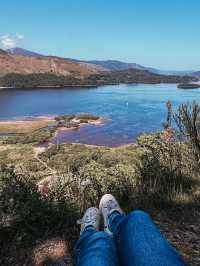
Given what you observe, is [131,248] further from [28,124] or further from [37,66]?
[37,66]

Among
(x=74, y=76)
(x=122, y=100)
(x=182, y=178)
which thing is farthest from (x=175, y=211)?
(x=74, y=76)

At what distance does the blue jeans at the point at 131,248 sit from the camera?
1.65 m

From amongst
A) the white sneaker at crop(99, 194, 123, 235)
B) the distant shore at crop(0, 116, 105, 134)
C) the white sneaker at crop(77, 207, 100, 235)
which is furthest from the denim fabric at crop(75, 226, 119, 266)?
the distant shore at crop(0, 116, 105, 134)

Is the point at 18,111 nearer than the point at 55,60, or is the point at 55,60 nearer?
the point at 18,111

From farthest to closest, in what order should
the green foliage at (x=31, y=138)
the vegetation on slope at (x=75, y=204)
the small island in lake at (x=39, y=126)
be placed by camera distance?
the small island in lake at (x=39, y=126) < the green foliage at (x=31, y=138) < the vegetation on slope at (x=75, y=204)

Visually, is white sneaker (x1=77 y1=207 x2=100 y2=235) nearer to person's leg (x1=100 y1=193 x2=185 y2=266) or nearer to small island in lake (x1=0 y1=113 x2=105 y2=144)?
person's leg (x1=100 y1=193 x2=185 y2=266)

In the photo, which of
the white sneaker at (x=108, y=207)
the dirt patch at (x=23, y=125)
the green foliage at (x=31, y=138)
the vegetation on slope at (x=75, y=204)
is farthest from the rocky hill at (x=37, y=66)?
the white sneaker at (x=108, y=207)

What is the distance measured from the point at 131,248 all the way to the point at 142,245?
7 cm

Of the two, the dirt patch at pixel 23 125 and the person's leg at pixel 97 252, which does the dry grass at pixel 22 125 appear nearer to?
the dirt patch at pixel 23 125

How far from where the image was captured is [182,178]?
4.77 metres

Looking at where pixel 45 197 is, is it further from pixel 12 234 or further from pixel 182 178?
pixel 182 178

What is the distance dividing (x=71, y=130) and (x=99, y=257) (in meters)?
57.5

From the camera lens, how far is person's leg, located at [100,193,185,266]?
1.63 metres

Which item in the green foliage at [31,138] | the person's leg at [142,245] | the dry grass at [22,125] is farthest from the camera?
the dry grass at [22,125]
